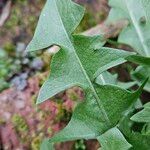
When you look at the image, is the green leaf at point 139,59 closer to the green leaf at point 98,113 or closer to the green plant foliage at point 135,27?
the green leaf at point 98,113

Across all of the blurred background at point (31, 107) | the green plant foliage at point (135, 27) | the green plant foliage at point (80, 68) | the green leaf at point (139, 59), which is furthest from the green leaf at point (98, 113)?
the blurred background at point (31, 107)

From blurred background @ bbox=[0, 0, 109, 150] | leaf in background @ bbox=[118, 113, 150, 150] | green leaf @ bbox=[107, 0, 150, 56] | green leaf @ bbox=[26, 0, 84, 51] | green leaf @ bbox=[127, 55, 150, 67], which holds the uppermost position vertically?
green leaf @ bbox=[26, 0, 84, 51]

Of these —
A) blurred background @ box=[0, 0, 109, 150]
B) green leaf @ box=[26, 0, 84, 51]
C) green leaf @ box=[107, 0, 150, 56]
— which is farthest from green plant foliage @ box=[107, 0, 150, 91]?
green leaf @ box=[26, 0, 84, 51]

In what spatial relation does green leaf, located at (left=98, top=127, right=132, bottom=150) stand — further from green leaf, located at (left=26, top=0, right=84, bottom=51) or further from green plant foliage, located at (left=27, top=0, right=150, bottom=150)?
green leaf, located at (left=26, top=0, right=84, bottom=51)

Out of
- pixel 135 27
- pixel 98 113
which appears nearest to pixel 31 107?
pixel 135 27

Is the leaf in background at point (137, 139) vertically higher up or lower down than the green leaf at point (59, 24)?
lower down

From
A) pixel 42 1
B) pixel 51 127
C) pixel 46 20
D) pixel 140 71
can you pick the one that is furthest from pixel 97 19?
pixel 46 20

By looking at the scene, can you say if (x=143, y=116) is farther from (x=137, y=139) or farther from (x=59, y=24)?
(x=59, y=24)

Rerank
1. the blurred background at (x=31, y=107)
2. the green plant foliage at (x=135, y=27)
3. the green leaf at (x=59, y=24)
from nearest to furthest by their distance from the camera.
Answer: the green leaf at (x=59, y=24)
the green plant foliage at (x=135, y=27)
the blurred background at (x=31, y=107)
